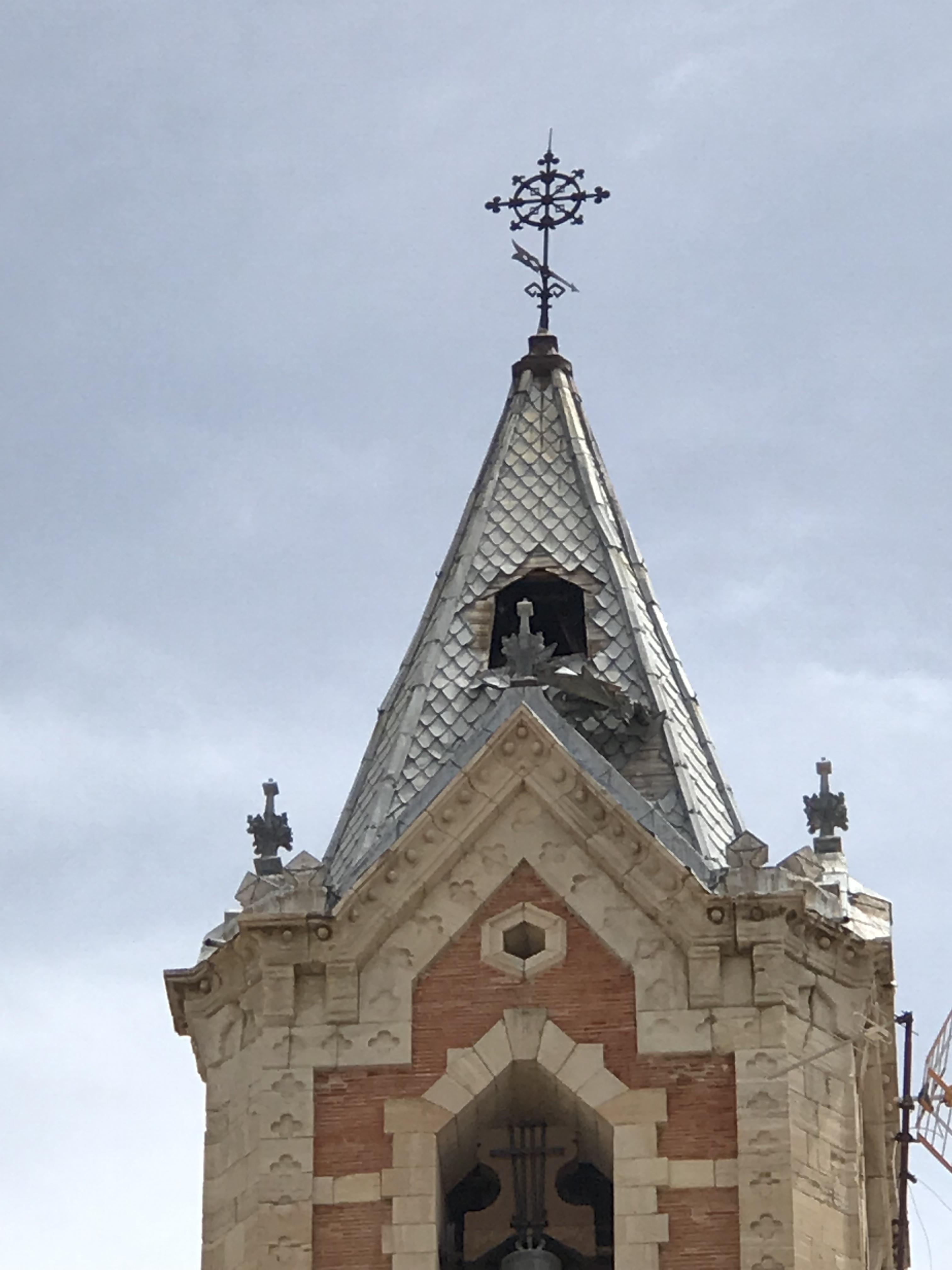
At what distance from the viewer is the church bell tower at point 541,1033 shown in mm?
30938

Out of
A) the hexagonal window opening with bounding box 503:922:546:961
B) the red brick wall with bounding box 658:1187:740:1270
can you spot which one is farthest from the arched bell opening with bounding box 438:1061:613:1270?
the hexagonal window opening with bounding box 503:922:546:961

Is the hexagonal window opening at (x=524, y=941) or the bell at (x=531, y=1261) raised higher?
the hexagonal window opening at (x=524, y=941)

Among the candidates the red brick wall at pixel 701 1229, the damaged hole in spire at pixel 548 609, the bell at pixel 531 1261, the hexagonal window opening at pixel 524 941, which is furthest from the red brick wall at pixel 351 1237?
the damaged hole in spire at pixel 548 609

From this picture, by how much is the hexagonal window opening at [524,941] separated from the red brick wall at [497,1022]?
0.20m

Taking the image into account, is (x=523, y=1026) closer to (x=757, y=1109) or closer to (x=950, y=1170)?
(x=757, y=1109)

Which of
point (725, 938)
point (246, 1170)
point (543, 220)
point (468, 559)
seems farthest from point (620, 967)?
point (543, 220)

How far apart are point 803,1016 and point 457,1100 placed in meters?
2.89

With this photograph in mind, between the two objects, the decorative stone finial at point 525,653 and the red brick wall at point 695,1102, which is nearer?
the red brick wall at point 695,1102

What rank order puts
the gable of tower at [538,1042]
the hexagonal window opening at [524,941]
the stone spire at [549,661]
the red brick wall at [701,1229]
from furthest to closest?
the stone spire at [549,661] < the hexagonal window opening at [524,941] < the gable of tower at [538,1042] < the red brick wall at [701,1229]

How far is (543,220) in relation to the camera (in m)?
40.8

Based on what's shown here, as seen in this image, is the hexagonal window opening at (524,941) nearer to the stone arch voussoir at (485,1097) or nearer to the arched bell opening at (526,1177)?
the stone arch voussoir at (485,1097)

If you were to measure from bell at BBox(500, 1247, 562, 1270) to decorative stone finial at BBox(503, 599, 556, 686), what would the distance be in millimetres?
5193

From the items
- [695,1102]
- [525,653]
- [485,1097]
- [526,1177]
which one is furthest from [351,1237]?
[525,653]

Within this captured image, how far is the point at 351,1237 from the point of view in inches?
1216
